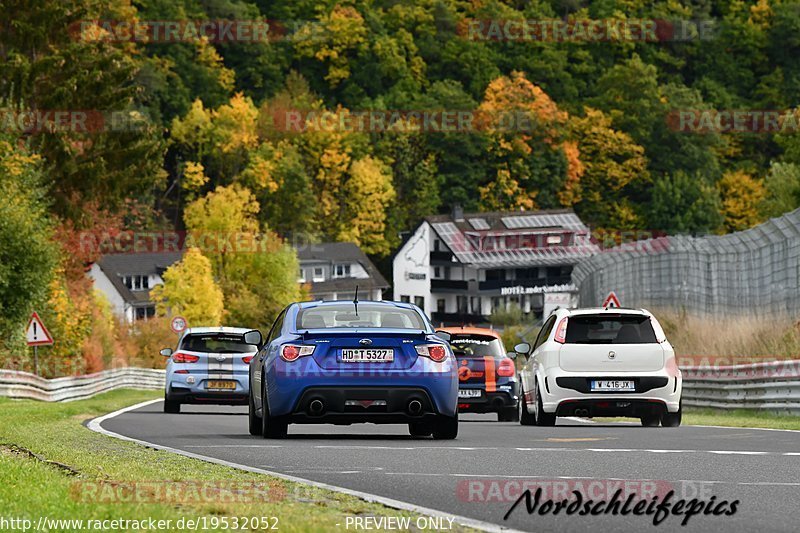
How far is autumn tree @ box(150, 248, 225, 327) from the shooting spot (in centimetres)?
10144

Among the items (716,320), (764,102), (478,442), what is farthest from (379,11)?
(478,442)

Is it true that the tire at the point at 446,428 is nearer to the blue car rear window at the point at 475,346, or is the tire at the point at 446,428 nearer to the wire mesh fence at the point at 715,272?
the blue car rear window at the point at 475,346

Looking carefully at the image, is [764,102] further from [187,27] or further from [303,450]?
[303,450]

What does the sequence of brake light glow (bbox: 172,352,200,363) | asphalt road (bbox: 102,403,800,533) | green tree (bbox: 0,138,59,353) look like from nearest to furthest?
asphalt road (bbox: 102,403,800,533), brake light glow (bbox: 172,352,200,363), green tree (bbox: 0,138,59,353)

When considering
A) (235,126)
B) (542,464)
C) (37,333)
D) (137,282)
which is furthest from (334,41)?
(542,464)

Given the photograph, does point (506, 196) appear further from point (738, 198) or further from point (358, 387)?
point (358, 387)

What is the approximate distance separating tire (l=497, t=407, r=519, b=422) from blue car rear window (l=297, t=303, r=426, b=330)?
783 centimetres

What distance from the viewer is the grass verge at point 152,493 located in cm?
906

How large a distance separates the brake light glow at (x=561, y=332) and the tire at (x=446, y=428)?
3768 millimetres

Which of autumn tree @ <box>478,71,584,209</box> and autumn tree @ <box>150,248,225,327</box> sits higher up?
autumn tree @ <box>478,71,584,209</box>

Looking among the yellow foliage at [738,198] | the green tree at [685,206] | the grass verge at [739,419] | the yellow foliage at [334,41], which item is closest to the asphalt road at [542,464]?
the grass verge at [739,419]

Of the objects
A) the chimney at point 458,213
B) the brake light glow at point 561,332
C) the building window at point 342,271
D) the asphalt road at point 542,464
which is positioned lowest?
the asphalt road at point 542,464

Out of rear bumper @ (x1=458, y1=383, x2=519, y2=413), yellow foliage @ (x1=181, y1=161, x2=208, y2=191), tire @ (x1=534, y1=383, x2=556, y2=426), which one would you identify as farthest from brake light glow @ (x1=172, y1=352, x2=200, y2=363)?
yellow foliage @ (x1=181, y1=161, x2=208, y2=191)

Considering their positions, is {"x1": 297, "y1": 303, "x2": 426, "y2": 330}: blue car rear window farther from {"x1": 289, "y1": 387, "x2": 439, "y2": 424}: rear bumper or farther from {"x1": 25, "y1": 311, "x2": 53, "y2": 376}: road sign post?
{"x1": 25, "y1": 311, "x2": 53, "y2": 376}: road sign post
